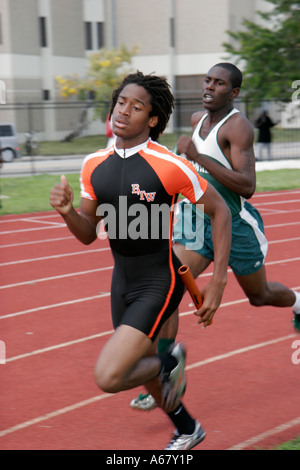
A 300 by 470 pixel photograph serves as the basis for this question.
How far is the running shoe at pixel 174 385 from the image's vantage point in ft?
11.5

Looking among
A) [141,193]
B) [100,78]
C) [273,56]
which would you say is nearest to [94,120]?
[100,78]

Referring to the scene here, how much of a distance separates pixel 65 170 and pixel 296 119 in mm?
8138

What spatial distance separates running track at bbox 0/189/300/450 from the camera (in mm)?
3867

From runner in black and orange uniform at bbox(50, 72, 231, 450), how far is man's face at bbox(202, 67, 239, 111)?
119cm

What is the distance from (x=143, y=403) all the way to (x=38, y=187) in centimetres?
1276

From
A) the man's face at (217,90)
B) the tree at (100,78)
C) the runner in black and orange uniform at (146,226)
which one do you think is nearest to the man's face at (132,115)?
the runner in black and orange uniform at (146,226)

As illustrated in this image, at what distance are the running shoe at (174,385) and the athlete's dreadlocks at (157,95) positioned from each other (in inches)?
44.4

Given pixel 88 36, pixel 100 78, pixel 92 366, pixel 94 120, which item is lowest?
pixel 94 120

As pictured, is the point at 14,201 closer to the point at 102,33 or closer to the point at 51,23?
the point at 51,23

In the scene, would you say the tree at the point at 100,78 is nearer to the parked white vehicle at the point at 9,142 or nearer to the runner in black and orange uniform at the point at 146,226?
the parked white vehicle at the point at 9,142

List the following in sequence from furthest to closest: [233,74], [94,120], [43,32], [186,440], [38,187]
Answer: [43,32] → [94,120] → [38,187] → [233,74] → [186,440]

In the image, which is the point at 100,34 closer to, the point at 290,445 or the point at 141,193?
the point at 141,193

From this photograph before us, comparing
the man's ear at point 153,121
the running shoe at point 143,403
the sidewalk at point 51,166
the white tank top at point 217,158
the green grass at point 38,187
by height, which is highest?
the man's ear at point 153,121

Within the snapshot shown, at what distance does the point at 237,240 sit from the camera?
190 inches
